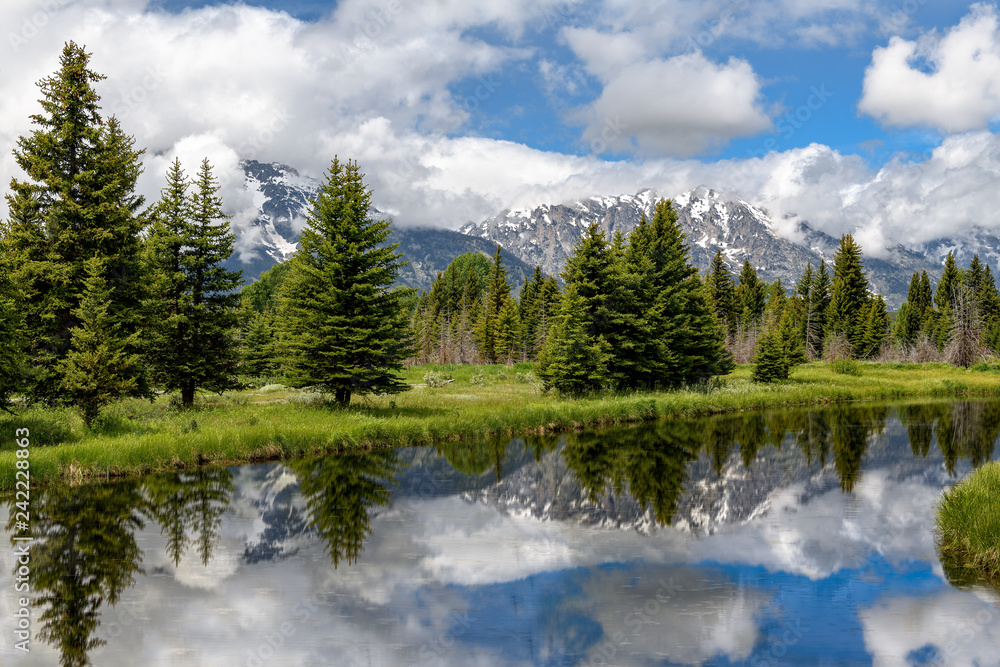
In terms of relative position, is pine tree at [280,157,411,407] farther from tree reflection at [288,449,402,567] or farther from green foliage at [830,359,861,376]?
green foliage at [830,359,861,376]

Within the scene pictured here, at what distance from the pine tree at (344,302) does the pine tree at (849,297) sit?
78691 mm

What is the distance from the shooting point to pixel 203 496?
1738cm

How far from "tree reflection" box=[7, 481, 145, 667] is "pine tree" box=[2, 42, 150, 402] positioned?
9547mm

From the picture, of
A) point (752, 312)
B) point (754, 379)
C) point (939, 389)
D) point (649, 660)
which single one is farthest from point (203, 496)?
point (752, 312)

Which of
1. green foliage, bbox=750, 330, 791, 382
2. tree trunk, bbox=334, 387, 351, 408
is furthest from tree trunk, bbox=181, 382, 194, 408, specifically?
green foliage, bbox=750, 330, 791, 382

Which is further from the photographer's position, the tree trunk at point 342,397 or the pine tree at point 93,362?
the tree trunk at point 342,397

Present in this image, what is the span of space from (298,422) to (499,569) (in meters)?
15.5

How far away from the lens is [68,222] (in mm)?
26281

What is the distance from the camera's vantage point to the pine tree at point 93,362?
69.5ft

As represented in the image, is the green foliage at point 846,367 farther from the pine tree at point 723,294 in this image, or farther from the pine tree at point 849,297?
the pine tree at point 849,297

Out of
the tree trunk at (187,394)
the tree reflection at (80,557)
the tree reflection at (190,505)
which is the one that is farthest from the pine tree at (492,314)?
the tree reflection at (80,557)

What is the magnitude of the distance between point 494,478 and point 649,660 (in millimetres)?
12272

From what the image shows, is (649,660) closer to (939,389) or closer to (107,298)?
(107,298)

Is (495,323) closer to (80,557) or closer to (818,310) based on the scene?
(818,310)
